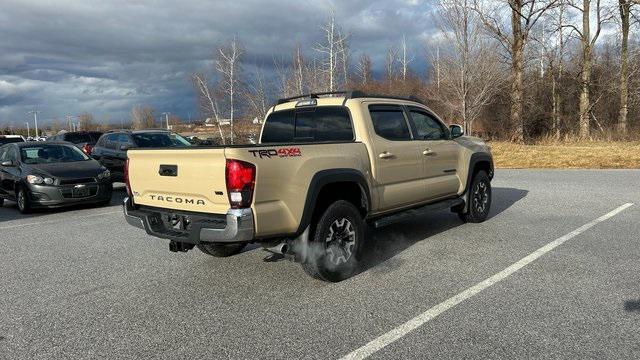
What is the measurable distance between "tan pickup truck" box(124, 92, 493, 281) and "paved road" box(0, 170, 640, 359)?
506 mm

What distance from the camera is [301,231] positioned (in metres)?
4.60

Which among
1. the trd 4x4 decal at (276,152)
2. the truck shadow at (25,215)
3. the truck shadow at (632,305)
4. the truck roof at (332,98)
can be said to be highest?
the truck roof at (332,98)

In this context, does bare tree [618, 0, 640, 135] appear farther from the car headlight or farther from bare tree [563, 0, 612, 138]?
the car headlight

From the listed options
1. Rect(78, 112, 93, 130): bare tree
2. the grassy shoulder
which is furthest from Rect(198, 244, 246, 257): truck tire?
Rect(78, 112, 93, 130): bare tree

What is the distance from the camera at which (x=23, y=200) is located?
33.6ft

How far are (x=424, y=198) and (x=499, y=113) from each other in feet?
114

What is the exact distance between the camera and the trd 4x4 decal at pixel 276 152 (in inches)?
165

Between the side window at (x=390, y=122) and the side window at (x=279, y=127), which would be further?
the side window at (x=279, y=127)

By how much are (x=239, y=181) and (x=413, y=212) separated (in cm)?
Result: 276

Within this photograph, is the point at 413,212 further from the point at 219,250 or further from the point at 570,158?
the point at 570,158

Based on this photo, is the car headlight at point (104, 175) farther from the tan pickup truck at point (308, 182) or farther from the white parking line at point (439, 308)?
the white parking line at point (439, 308)

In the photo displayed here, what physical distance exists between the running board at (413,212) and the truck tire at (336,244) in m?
0.42

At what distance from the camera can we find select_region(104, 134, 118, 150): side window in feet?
45.6

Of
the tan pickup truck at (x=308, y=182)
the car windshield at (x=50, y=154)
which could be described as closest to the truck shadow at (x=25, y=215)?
the car windshield at (x=50, y=154)
